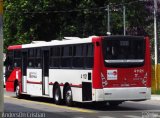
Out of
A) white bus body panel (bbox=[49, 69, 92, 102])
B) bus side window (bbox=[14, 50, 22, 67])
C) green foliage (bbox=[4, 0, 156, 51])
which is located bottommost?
white bus body panel (bbox=[49, 69, 92, 102])

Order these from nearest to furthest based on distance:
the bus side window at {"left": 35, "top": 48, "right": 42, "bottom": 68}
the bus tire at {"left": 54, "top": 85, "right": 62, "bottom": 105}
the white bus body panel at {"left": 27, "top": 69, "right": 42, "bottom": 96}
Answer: the bus tire at {"left": 54, "top": 85, "right": 62, "bottom": 105} → the white bus body panel at {"left": 27, "top": 69, "right": 42, "bottom": 96} → the bus side window at {"left": 35, "top": 48, "right": 42, "bottom": 68}

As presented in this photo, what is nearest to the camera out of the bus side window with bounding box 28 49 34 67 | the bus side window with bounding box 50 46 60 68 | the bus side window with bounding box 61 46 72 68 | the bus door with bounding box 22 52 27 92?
the bus side window with bounding box 61 46 72 68

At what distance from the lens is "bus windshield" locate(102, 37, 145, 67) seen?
2197 cm

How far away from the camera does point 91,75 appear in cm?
2197

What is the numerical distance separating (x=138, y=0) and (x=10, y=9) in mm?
10718

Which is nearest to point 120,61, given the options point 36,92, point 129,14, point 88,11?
point 36,92

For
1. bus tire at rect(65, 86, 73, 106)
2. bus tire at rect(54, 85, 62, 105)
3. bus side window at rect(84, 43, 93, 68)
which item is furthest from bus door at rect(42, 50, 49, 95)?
bus side window at rect(84, 43, 93, 68)

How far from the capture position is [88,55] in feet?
73.5

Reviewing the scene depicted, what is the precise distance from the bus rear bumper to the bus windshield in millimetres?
964

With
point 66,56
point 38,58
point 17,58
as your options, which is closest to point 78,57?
point 66,56

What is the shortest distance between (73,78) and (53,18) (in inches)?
958

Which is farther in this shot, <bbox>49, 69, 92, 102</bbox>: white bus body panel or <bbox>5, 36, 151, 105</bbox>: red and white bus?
<bbox>49, 69, 92, 102</bbox>: white bus body panel

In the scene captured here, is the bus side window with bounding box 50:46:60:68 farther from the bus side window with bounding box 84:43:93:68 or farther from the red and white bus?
the bus side window with bounding box 84:43:93:68

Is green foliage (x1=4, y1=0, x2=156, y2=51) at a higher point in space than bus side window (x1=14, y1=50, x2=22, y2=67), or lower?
higher
